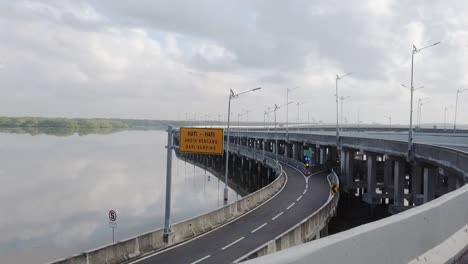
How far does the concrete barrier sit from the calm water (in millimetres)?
25076

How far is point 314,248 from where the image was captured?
4453 mm

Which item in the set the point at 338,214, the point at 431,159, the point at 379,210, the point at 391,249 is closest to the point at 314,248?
the point at 391,249

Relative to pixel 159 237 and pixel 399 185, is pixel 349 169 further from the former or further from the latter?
pixel 159 237

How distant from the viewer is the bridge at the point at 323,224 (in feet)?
18.5

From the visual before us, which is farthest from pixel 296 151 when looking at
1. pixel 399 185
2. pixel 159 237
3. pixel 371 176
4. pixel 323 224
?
pixel 159 237

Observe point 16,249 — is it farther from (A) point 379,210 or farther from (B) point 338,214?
(A) point 379,210

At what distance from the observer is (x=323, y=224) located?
26656mm

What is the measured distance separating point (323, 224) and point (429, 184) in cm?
985

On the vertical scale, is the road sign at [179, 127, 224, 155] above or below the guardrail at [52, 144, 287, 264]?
above

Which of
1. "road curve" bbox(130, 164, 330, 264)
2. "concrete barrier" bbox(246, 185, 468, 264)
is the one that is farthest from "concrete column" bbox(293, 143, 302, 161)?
"concrete barrier" bbox(246, 185, 468, 264)

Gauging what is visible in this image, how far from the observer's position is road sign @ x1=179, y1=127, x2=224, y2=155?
75.3 ft

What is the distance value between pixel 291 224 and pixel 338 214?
15458 millimetres

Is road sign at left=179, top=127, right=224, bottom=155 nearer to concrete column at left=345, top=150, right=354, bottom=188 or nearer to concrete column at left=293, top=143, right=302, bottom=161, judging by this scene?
concrete column at left=345, top=150, right=354, bottom=188

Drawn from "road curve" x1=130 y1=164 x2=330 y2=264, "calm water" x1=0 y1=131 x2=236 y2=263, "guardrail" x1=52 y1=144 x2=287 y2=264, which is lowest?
"calm water" x1=0 y1=131 x2=236 y2=263
